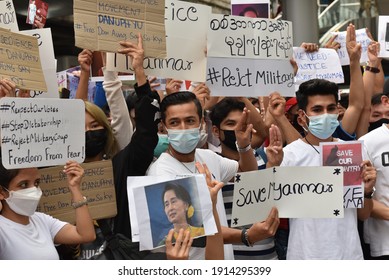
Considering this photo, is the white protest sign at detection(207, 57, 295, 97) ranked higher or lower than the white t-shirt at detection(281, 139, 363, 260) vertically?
higher

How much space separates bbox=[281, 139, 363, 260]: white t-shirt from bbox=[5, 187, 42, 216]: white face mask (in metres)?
1.46

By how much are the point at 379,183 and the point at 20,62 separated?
2.23 metres

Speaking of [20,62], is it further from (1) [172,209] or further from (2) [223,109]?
(2) [223,109]

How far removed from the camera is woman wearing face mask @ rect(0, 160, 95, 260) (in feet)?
9.71

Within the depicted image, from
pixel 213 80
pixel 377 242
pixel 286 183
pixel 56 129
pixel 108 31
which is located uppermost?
pixel 108 31

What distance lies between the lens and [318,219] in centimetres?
357

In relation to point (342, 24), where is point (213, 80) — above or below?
below

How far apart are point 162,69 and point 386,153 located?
1.48 meters

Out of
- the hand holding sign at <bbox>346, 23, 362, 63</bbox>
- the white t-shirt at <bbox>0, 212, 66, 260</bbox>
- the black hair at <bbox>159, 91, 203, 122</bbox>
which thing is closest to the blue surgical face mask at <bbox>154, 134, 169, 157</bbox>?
the black hair at <bbox>159, 91, 203, 122</bbox>

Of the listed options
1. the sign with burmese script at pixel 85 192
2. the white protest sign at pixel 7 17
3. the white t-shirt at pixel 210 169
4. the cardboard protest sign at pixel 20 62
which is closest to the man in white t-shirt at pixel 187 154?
the white t-shirt at pixel 210 169

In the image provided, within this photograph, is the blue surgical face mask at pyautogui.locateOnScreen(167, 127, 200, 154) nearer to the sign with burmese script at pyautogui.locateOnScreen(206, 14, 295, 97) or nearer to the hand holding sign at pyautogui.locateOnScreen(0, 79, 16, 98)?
the sign with burmese script at pyautogui.locateOnScreen(206, 14, 295, 97)
